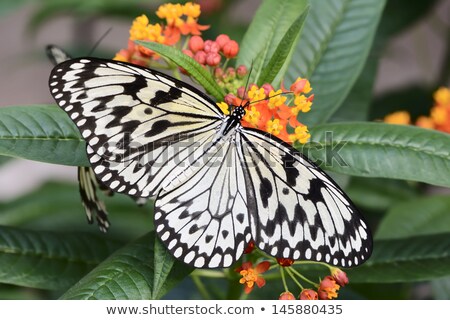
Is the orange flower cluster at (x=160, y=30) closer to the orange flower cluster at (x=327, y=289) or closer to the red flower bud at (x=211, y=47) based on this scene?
the red flower bud at (x=211, y=47)

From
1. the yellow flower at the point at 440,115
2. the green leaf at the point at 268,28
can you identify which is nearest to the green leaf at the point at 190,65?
the green leaf at the point at 268,28

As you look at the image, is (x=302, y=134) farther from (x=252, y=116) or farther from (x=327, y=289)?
(x=327, y=289)

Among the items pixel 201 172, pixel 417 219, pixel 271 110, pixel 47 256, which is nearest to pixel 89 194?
pixel 47 256

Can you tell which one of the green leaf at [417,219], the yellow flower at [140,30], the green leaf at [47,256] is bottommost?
the green leaf at [47,256]

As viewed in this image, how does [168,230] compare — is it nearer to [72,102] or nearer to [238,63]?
[72,102]

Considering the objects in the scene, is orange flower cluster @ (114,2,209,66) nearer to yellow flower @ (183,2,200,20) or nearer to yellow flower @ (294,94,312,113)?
yellow flower @ (183,2,200,20)

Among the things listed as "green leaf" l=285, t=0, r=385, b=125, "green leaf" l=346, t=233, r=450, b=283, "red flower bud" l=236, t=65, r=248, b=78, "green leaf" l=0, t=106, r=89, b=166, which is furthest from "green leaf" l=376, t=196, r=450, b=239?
"green leaf" l=0, t=106, r=89, b=166
